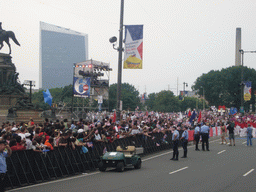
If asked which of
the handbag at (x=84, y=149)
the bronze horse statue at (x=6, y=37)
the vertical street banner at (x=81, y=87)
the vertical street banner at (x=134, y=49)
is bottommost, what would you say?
the handbag at (x=84, y=149)

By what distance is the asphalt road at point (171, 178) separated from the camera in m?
11.5

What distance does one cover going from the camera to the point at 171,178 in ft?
44.5

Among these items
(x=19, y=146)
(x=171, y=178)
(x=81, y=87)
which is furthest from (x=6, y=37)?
(x=171, y=178)

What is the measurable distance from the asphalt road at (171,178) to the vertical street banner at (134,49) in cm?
609

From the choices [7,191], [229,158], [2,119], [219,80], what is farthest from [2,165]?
[219,80]

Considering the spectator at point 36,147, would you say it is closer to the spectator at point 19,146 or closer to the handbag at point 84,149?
the spectator at point 19,146

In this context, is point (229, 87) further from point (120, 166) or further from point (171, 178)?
point (171, 178)

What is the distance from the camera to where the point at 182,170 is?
15898 mm

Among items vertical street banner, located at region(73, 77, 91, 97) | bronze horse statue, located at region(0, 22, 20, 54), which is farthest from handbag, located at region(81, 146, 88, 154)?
vertical street banner, located at region(73, 77, 91, 97)

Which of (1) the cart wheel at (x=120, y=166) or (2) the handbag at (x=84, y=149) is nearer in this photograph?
(1) the cart wheel at (x=120, y=166)

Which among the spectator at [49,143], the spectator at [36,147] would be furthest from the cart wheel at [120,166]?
the spectator at [36,147]

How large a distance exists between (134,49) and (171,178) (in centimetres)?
1030

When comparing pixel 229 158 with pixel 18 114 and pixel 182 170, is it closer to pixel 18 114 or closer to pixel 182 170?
pixel 182 170

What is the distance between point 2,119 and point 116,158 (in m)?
16.3
